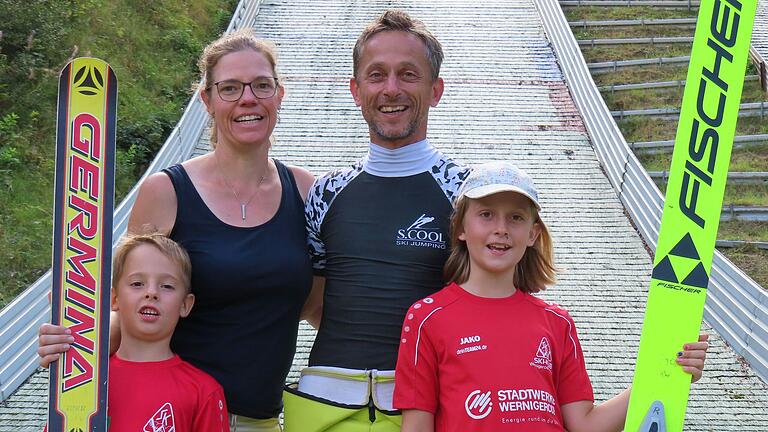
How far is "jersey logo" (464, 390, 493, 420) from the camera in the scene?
9.43 ft

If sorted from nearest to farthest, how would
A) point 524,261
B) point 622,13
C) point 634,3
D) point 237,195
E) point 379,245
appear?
1. point 379,245
2. point 524,261
3. point 237,195
4. point 622,13
5. point 634,3

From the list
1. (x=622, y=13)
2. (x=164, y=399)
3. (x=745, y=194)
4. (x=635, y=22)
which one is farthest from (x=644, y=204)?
(x=622, y=13)

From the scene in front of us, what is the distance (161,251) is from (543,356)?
1348mm

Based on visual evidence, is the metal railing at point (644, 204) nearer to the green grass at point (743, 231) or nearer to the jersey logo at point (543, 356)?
the green grass at point (743, 231)

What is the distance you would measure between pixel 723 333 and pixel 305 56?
27.9 ft

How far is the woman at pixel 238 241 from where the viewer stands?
3.24 meters

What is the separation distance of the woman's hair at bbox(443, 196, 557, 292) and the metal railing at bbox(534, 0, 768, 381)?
4.46m

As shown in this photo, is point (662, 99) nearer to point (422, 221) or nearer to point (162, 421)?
point (422, 221)

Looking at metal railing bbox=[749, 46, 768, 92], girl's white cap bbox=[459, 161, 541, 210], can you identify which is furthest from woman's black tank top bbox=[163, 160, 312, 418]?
metal railing bbox=[749, 46, 768, 92]

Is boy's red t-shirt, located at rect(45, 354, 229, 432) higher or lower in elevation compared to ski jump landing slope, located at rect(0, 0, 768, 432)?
lower

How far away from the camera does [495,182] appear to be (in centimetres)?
309

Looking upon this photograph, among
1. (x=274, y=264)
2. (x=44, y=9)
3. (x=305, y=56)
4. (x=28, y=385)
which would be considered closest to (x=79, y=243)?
(x=274, y=264)

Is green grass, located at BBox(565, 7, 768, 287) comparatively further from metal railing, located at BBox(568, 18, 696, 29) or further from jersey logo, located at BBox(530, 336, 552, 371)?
jersey logo, located at BBox(530, 336, 552, 371)

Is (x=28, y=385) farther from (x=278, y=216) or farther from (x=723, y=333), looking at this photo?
(x=723, y=333)
